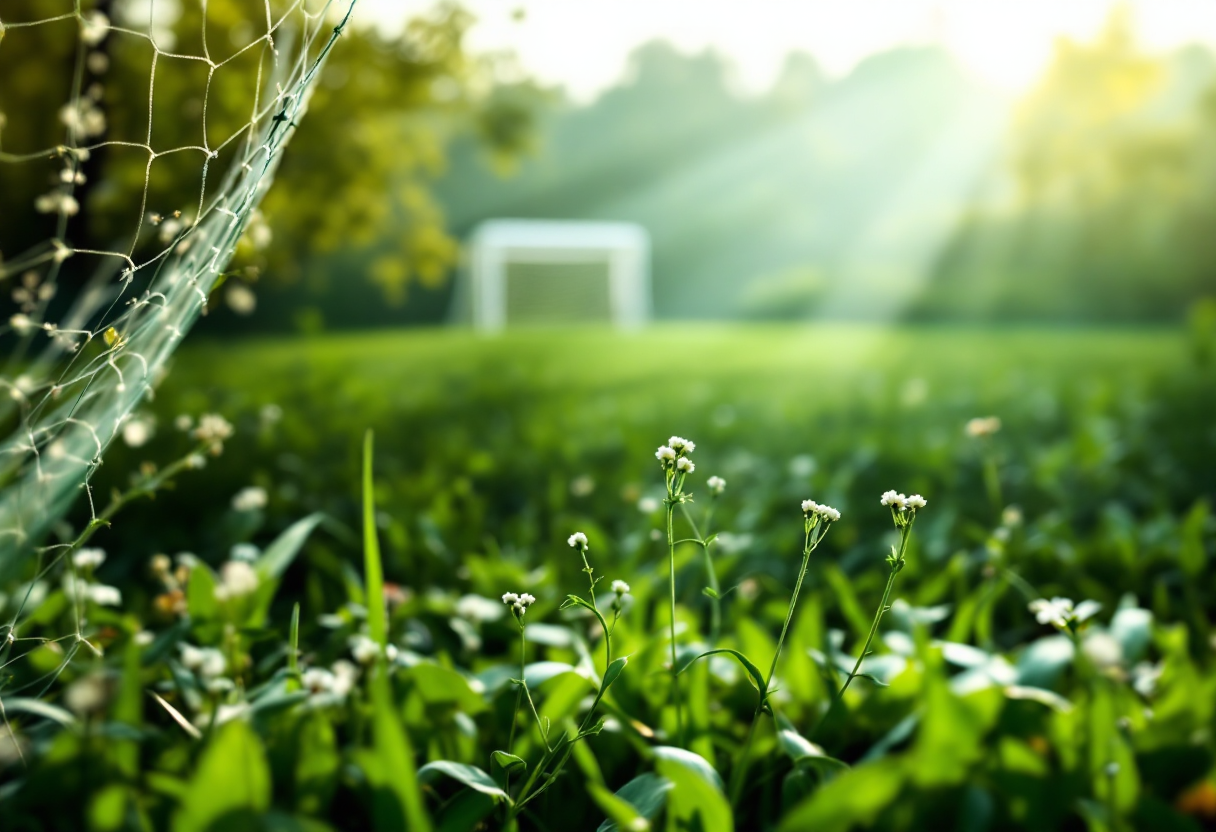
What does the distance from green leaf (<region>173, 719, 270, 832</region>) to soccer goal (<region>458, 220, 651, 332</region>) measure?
1486 centimetres

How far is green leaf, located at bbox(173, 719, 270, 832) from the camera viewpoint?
1.76ft

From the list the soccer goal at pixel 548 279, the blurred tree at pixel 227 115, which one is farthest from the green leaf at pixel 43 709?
the soccer goal at pixel 548 279

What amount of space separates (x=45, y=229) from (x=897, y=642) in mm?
5733

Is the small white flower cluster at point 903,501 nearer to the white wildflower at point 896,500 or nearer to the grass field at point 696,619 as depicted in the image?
the white wildflower at point 896,500

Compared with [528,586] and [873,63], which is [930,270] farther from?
[528,586]

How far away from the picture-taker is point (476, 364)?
561 cm

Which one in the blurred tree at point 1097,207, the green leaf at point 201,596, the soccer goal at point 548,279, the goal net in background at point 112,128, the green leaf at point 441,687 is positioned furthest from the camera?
the soccer goal at point 548,279

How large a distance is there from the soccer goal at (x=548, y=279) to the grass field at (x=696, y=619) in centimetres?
1261

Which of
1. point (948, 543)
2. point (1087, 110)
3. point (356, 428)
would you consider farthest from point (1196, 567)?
point (1087, 110)

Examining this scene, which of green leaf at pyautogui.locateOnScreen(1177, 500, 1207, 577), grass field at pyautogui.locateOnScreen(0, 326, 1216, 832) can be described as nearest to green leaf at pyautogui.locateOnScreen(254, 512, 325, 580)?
grass field at pyautogui.locateOnScreen(0, 326, 1216, 832)

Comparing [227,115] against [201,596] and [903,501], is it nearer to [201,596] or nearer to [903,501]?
[201,596]

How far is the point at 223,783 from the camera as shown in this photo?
540mm

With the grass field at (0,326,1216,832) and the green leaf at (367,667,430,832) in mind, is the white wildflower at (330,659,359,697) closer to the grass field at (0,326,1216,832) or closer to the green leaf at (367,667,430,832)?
the grass field at (0,326,1216,832)

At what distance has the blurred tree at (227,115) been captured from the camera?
392cm
